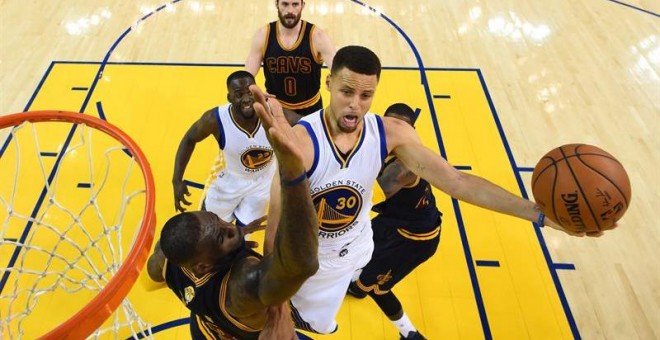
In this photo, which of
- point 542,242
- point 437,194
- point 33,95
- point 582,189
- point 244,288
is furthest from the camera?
point 33,95

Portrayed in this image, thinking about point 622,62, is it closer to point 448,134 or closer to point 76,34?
point 448,134

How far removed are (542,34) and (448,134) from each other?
9.75 feet

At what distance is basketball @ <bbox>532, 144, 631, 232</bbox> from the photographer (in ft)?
6.88

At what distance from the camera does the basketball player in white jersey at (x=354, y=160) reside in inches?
91.3

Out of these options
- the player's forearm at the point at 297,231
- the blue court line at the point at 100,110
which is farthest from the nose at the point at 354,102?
the blue court line at the point at 100,110

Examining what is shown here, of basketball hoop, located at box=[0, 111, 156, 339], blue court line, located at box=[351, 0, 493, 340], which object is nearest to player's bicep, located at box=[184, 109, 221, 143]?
basketball hoop, located at box=[0, 111, 156, 339]

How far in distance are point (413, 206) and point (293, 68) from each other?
5.65 ft

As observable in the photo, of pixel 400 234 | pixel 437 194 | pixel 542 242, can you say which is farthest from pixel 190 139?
pixel 542 242

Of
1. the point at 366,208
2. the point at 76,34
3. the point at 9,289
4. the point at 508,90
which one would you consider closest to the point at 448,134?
the point at 508,90

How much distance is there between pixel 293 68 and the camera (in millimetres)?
4145

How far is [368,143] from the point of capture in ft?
8.08

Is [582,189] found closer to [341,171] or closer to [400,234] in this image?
[341,171]

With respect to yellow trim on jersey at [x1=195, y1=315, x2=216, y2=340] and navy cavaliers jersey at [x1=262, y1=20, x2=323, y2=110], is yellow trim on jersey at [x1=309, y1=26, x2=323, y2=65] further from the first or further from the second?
yellow trim on jersey at [x1=195, y1=315, x2=216, y2=340]

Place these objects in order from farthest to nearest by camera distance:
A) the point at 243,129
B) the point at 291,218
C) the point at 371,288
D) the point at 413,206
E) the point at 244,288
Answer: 1. the point at 243,129
2. the point at 371,288
3. the point at 413,206
4. the point at 244,288
5. the point at 291,218
